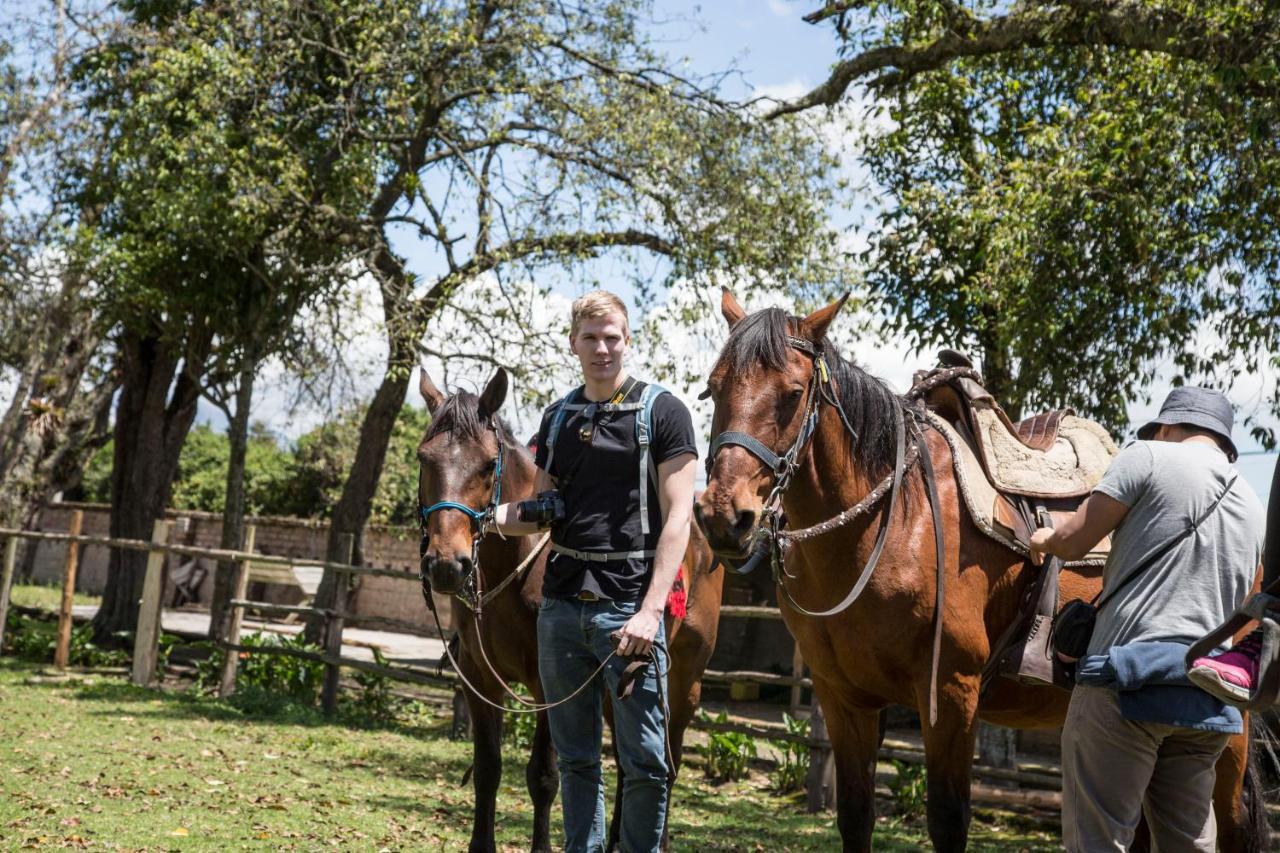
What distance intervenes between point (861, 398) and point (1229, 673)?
1627mm

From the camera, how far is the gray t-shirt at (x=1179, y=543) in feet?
10.2

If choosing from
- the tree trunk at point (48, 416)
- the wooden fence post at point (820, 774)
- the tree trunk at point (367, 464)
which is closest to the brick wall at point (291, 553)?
the tree trunk at point (48, 416)

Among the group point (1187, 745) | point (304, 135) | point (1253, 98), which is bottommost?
point (1187, 745)

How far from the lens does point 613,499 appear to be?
140 inches

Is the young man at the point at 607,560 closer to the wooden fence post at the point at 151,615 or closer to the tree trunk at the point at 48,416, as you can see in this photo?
the wooden fence post at the point at 151,615

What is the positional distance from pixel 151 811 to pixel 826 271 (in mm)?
8179

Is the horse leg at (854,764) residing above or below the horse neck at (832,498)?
below

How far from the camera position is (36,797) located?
6086mm

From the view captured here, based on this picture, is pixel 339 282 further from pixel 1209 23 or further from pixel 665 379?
pixel 1209 23

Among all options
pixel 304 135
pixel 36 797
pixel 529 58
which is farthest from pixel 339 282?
pixel 36 797

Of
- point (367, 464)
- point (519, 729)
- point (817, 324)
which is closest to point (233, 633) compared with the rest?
point (367, 464)

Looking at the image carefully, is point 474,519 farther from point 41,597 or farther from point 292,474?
point 292,474

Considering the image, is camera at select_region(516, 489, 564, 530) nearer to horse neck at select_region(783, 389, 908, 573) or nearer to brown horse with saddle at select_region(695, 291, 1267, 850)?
brown horse with saddle at select_region(695, 291, 1267, 850)

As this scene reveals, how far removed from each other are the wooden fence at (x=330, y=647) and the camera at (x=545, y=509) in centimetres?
480
